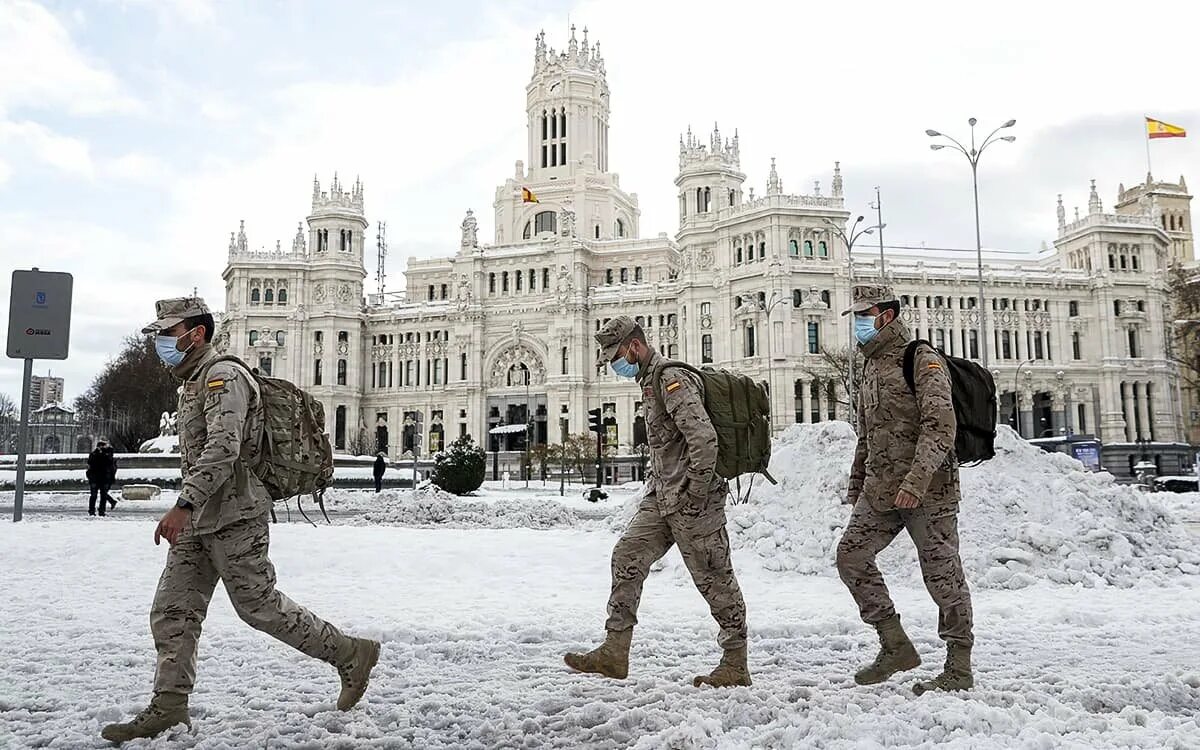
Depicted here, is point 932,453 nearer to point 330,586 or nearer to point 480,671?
point 480,671

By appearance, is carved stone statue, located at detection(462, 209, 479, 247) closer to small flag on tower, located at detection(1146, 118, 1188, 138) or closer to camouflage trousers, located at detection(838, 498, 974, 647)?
small flag on tower, located at detection(1146, 118, 1188, 138)

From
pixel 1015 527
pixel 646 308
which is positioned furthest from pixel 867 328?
pixel 646 308

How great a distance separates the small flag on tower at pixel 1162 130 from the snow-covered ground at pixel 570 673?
5607 centimetres

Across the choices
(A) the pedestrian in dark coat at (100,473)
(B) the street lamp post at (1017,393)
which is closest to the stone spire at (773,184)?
(B) the street lamp post at (1017,393)

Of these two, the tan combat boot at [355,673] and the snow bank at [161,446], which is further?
the snow bank at [161,446]

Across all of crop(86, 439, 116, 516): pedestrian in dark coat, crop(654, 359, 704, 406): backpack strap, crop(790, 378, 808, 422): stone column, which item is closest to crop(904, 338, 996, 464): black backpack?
crop(654, 359, 704, 406): backpack strap

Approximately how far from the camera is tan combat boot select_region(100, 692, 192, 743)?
15.0 ft

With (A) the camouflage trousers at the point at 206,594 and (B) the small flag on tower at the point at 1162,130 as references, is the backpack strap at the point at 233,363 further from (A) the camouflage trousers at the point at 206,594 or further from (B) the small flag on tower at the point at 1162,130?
(B) the small flag on tower at the point at 1162,130

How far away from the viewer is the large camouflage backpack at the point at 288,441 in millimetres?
4965

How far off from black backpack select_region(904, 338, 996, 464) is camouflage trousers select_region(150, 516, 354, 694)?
3990 mm

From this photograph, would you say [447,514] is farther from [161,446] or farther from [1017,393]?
[1017,393]

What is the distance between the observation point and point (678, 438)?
583cm

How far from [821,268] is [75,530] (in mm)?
58759

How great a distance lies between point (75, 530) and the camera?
13.5m
